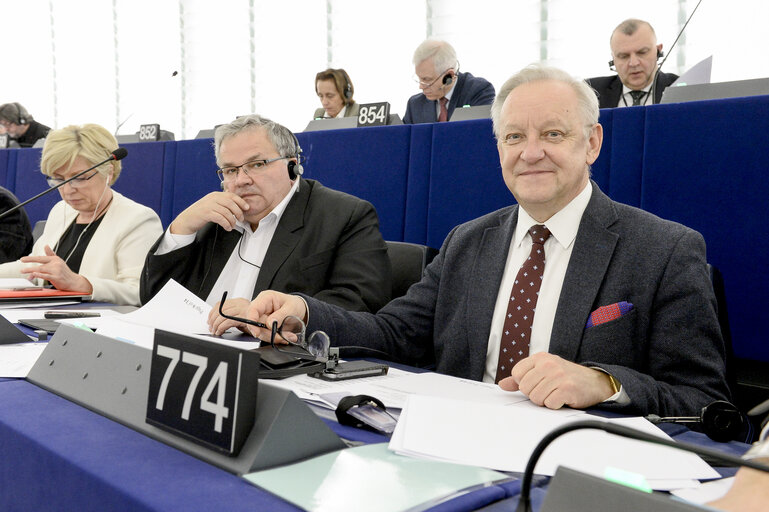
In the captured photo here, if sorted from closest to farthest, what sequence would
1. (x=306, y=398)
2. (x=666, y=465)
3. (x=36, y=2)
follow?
(x=666, y=465)
(x=306, y=398)
(x=36, y=2)

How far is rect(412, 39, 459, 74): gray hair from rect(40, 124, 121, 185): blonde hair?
2.26 metres

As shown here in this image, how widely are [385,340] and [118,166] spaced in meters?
1.79

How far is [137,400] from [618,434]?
0.58 metres

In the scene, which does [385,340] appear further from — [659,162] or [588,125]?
[659,162]

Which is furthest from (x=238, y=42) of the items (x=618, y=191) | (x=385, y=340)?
(x=385, y=340)

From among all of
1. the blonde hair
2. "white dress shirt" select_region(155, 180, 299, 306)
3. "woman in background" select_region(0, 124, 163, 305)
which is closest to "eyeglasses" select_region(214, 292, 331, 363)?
"white dress shirt" select_region(155, 180, 299, 306)

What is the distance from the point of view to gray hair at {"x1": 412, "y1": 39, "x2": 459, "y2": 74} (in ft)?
14.0

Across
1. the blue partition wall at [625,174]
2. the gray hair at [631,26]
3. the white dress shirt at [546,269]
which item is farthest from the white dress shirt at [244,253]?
the gray hair at [631,26]

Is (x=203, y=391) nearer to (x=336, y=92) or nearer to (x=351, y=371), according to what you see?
(x=351, y=371)

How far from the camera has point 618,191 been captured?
202 cm

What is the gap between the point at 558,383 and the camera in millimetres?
902

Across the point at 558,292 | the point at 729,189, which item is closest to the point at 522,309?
the point at 558,292

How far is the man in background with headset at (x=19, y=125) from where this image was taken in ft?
19.5

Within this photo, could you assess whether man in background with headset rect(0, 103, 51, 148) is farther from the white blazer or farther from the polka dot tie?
the polka dot tie
